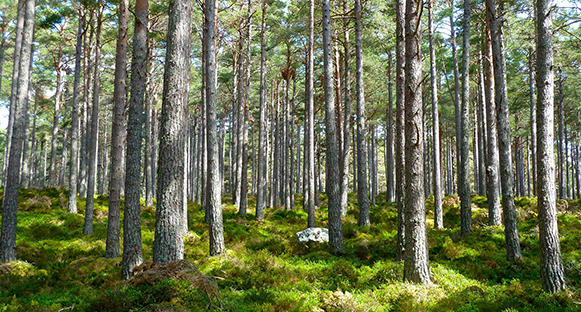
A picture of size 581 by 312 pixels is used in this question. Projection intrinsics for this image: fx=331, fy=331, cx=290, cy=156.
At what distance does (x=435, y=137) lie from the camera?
1330 cm

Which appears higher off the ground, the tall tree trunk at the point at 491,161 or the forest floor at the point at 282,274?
the tall tree trunk at the point at 491,161

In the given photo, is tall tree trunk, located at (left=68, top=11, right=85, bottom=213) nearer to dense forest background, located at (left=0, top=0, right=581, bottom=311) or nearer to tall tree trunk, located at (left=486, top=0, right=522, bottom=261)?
dense forest background, located at (left=0, top=0, right=581, bottom=311)

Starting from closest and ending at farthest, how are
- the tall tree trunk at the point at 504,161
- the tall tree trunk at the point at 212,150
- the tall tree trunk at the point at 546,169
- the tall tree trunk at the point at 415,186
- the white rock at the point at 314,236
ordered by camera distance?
the tall tree trunk at the point at 546,169
the tall tree trunk at the point at 415,186
the tall tree trunk at the point at 504,161
the tall tree trunk at the point at 212,150
the white rock at the point at 314,236

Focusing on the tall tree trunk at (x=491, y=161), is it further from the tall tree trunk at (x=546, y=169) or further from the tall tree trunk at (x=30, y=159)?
the tall tree trunk at (x=30, y=159)

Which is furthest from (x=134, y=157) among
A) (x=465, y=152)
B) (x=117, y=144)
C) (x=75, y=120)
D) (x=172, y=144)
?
(x=465, y=152)

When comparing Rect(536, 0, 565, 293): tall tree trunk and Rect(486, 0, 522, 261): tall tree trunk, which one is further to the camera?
Rect(486, 0, 522, 261): tall tree trunk

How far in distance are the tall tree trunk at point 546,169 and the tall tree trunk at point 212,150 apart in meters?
7.30

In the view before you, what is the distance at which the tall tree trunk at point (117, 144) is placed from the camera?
8.66m

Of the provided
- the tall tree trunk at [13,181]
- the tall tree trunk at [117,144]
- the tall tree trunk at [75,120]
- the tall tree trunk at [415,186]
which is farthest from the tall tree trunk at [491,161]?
the tall tree trunk at [75,120]

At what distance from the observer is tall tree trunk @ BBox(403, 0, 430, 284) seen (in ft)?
20.9

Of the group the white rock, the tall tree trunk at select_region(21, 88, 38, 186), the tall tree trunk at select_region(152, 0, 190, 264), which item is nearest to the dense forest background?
the tall tree trunk at select_region(152, 0, 190, 264)

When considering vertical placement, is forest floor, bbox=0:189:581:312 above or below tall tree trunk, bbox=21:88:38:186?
below

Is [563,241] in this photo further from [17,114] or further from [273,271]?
[17,114]

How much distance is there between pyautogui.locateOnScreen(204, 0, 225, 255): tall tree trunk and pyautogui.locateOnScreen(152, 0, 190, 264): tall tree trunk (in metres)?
3.34
